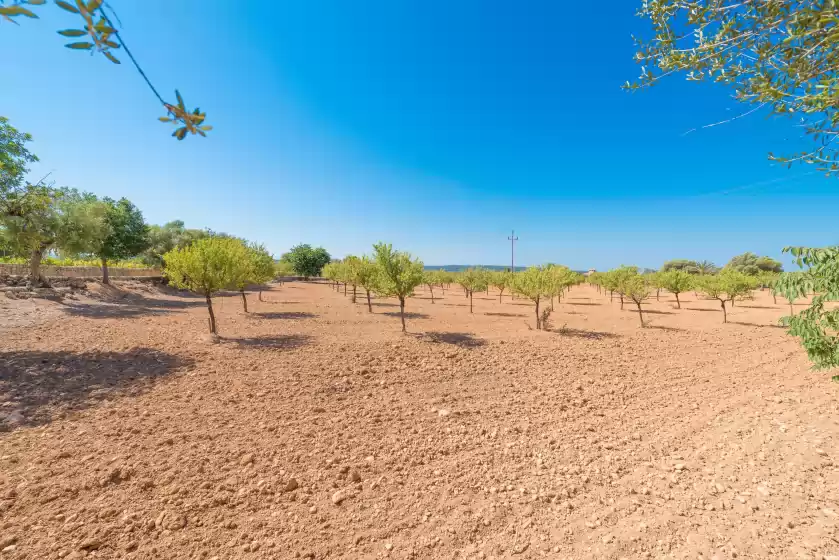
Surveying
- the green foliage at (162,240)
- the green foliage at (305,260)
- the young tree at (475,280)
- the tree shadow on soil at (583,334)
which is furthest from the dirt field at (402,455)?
the green foliage at (305,260)

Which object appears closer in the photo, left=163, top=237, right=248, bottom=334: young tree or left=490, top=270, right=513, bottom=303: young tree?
left=163, top=237, right=248, bottom=334: young tree

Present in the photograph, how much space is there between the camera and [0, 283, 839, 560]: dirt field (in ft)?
14.0

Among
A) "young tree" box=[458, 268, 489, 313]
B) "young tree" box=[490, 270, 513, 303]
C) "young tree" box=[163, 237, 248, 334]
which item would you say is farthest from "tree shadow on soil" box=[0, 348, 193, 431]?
"young tree" box=[490, 270, 513, 303]

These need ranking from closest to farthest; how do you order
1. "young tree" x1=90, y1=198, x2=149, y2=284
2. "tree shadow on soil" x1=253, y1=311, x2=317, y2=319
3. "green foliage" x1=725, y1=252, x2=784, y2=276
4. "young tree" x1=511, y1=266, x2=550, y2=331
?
1. "young tree" x1=511, y1=266, x2=550, y2=331
2. "tree shadow on soil" x1=253, y1=311, x2=317, y2=319
3. "young tree" x1=90, y1=198, x2=149, y2=284
4. "green foliage" x1=725, y1=252, x2=784, y2=276

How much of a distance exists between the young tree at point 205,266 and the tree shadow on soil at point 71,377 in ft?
12.2

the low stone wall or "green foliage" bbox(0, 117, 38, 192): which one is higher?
"green foliage" bbox(0, 117, 38, 192)

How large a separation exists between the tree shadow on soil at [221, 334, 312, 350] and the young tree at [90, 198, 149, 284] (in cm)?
2494

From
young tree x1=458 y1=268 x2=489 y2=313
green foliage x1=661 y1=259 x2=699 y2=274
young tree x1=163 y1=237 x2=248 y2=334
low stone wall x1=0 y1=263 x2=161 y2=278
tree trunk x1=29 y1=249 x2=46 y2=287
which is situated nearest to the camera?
young tree x1=163 y1=237 x2=248 y2=334

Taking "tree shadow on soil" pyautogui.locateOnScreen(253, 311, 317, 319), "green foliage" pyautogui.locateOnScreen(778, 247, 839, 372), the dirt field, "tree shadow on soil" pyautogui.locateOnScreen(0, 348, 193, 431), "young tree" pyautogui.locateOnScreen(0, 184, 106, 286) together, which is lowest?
the dirt field

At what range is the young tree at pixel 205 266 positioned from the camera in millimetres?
14609

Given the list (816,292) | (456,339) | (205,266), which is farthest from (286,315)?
(816,292)

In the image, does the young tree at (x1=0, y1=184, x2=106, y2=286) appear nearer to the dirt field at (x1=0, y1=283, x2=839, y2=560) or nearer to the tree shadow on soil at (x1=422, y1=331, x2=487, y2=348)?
the dirt field at (x1=0, y1=283, x2=839, y2=560)

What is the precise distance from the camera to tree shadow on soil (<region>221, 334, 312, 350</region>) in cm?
1400

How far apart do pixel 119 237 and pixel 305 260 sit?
136 ft
